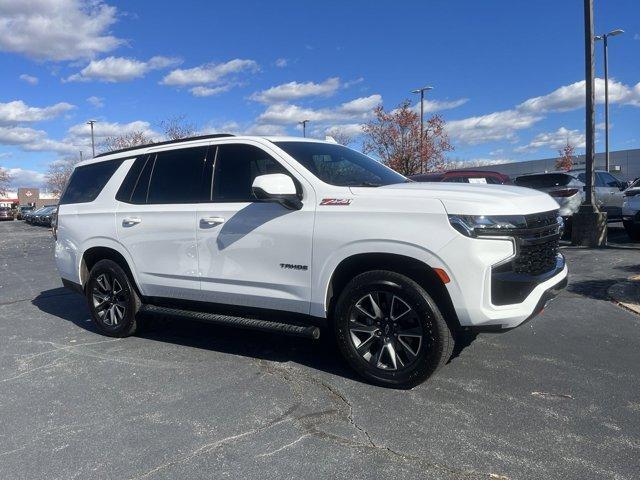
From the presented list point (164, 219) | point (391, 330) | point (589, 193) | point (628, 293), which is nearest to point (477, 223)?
point (391, 330)

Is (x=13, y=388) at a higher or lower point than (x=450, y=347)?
lower

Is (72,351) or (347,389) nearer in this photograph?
(347,389)

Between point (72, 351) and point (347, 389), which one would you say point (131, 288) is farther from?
point (347, 389)

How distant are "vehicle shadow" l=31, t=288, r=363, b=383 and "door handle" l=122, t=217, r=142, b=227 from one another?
37.2 inches

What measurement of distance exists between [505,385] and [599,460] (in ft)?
3.65

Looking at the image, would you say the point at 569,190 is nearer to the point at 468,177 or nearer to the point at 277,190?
the point at 468,177

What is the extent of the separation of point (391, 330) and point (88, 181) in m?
4.03

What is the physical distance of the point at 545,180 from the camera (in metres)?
12.3

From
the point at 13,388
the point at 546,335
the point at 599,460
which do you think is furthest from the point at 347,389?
the point at 13,388

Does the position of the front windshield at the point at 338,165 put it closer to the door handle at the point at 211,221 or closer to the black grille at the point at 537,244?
the door handle at the point at 211,221

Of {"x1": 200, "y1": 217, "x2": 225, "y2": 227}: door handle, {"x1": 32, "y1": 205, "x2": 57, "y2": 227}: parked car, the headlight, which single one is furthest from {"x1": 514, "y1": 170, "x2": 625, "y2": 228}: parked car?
{"x1": 32, "y1": 205, "x2": 57, "y2": 227}: parked car

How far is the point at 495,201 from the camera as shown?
145 inches

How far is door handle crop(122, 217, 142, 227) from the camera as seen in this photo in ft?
17.6

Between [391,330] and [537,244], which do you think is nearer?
[537,244]
